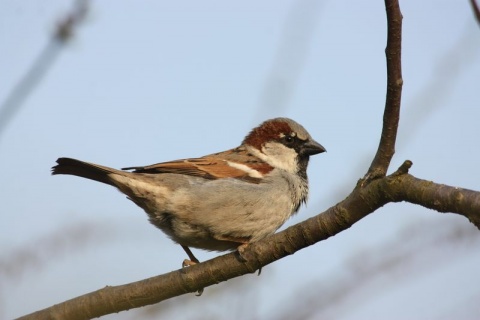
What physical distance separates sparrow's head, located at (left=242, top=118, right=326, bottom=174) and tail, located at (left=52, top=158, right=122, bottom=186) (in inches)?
48.3

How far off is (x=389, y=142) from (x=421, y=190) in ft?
0.98

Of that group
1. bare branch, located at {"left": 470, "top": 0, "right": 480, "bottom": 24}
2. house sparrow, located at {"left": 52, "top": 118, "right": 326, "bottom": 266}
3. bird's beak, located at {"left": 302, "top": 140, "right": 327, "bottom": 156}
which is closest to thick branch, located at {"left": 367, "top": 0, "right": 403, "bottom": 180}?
bare branch, located at {"left": 470, "top": 0, "right": 480, "bottom": 24}

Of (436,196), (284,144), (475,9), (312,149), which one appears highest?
(284,144)

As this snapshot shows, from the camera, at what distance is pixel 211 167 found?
4457 millimetres

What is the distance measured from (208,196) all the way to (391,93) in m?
1.85

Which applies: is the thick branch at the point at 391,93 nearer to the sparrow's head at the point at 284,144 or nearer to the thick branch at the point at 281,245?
the thick branch at the point at 281,245

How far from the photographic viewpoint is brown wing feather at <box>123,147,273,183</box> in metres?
4.32

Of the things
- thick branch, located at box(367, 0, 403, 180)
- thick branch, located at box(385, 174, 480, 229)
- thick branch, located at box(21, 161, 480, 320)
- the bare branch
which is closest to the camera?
the bare branch

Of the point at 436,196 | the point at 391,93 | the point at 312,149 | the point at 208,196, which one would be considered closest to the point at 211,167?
the point at 208,196

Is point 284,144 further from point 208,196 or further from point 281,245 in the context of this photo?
point 281,245

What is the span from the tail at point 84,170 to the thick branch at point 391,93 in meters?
1.84

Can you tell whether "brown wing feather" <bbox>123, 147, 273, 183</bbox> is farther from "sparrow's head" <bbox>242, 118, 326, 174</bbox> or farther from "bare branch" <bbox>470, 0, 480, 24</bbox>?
"bare branch" <bbox>470, 0, 480, 24</bbox>

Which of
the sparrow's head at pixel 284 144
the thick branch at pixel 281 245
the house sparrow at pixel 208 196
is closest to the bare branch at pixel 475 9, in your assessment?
the thick branch at pixel 281 245

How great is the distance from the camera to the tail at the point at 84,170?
373 centimetres
